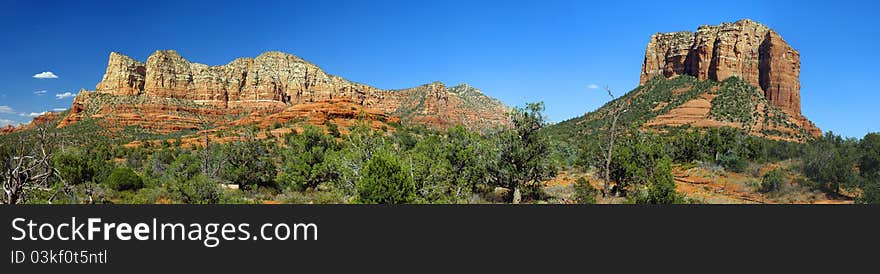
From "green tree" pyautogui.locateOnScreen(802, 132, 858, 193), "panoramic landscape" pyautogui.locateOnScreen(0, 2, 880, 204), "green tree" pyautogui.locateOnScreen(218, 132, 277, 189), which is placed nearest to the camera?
"panoramic landscape" pyautogui.locateOnScreen(0, 2, 880, 204)

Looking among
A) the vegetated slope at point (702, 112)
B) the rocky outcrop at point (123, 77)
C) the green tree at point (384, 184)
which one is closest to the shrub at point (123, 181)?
the green tree at point (384, 184)

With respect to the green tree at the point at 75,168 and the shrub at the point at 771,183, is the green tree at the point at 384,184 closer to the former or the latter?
the green tree at the point at 75,168

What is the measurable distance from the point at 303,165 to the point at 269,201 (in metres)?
3.58

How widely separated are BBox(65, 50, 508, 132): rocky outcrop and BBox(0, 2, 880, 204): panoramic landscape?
48 cm

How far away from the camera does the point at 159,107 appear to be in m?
104

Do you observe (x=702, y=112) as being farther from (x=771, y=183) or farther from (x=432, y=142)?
(x=432, y=142)

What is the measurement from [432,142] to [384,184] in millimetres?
14423

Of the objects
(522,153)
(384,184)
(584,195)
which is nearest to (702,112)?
→ (584,195)

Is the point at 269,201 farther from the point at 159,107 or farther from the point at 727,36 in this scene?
the point at 727,36

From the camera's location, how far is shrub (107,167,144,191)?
2572 cm

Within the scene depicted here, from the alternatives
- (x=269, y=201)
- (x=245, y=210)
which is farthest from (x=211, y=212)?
(x=269, y=201)

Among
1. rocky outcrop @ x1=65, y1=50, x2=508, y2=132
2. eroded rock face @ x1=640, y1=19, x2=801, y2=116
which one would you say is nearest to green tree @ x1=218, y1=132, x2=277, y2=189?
rocky outcrop @ x1=65, y1=50, x2=508, y2=132

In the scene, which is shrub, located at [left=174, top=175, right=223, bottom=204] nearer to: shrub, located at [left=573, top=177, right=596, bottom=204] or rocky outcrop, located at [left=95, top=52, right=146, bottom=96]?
shrub, located at [left=573, top=177, right=596, bottom=204]

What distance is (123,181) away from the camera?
26.1m
